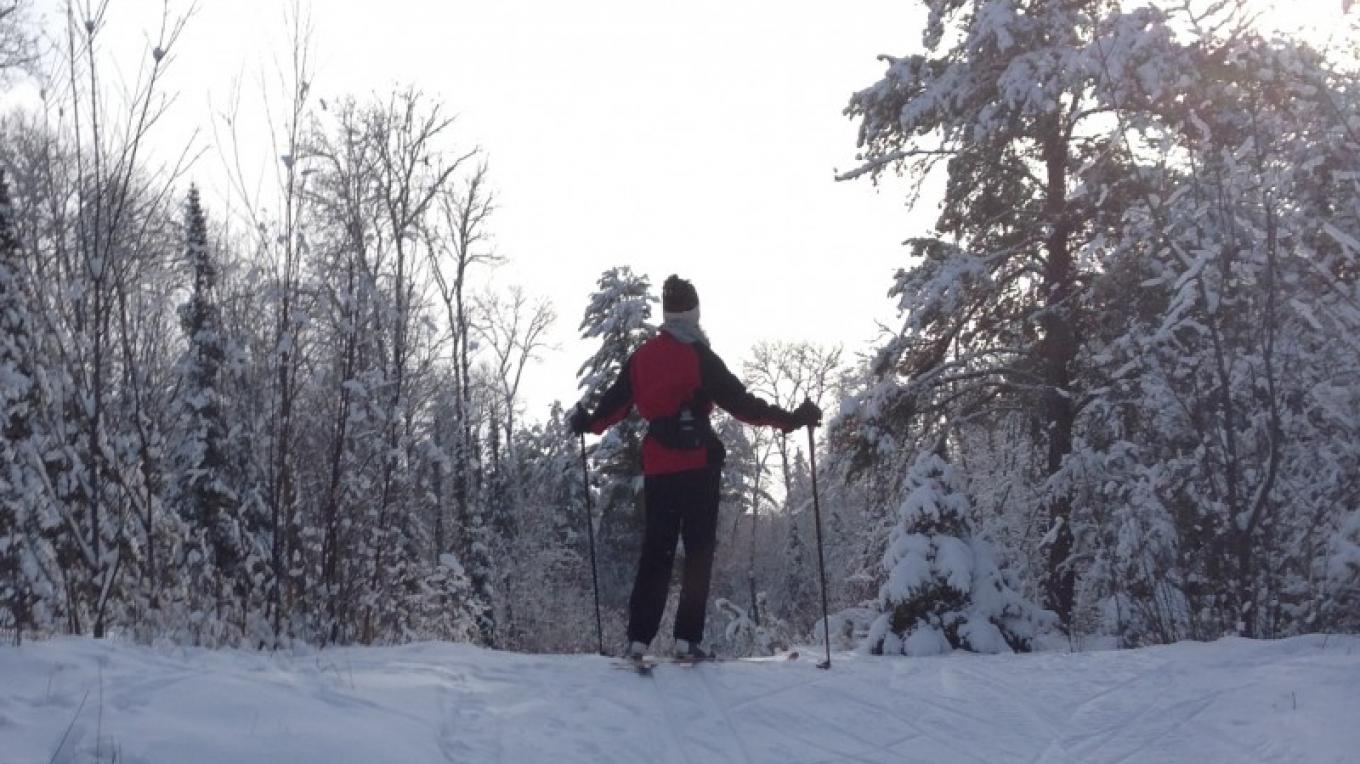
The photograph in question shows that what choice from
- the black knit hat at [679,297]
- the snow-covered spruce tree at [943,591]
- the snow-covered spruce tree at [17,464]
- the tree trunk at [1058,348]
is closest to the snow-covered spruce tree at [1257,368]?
the snow-covered spruce tree at [943,591]

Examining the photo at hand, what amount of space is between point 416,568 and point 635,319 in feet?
49.4

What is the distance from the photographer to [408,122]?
16031mm

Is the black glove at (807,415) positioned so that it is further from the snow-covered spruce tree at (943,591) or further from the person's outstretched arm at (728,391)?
the snow-covered spruce tree at (943,591)

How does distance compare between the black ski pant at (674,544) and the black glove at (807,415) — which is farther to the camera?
the black glove at (807,415)

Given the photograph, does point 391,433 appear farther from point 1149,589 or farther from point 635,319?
point 635,319

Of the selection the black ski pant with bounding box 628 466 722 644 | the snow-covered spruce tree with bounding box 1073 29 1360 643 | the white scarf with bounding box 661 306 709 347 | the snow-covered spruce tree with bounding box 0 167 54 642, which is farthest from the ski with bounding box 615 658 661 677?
the snow-covered spruce tree with bounding box 1073 29 1360 643

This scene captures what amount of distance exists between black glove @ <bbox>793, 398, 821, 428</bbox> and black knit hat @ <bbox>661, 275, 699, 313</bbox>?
92 centimetres

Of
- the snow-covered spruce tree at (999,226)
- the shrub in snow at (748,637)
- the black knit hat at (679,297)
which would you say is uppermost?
the snow-covered spruce tree at (999,226)

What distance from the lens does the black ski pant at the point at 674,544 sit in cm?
657

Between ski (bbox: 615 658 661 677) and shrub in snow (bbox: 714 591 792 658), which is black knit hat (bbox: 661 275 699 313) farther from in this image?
shrub in snow (bbox: 714 591 792 658)

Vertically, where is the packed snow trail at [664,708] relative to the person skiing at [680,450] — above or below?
below

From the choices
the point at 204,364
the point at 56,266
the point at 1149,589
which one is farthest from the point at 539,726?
the point at 204,364

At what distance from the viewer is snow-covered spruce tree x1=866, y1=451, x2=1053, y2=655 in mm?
8820

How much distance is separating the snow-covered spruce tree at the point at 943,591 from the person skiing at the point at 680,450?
107 inches
